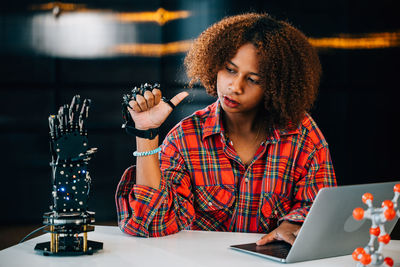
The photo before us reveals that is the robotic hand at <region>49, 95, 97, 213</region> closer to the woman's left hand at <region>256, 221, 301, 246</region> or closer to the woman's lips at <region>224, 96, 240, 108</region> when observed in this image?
the woman's left hand at <region>256, 221, 301, 246</region>

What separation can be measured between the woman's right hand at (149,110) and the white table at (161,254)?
1.09 feet

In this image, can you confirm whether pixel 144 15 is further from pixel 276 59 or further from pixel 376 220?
pixel 376 220

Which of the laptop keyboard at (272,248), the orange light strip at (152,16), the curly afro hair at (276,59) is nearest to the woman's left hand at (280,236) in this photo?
the laptop keyboard at (272,248)

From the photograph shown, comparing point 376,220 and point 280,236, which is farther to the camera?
point 280,236

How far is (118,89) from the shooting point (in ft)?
13.7

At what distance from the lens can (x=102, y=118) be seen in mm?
4164

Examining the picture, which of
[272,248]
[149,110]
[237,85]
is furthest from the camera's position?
[237,85]

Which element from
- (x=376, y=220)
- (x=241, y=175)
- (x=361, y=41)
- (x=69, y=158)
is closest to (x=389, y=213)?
(x=376, y=220)

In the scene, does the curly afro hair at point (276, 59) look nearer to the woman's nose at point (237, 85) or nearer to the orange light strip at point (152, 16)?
the woman's nose at point (237, 85)

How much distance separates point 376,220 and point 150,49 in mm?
3515

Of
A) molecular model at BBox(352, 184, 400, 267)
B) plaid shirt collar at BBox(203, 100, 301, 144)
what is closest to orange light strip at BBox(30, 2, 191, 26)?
plaid shirt collar at BBox(203, 100, 301, 144)

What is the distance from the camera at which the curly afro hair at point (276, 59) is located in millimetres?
1718

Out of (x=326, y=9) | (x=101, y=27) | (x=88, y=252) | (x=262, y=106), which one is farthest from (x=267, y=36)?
(x=101, y=27)

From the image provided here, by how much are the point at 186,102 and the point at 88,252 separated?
3.02 m
